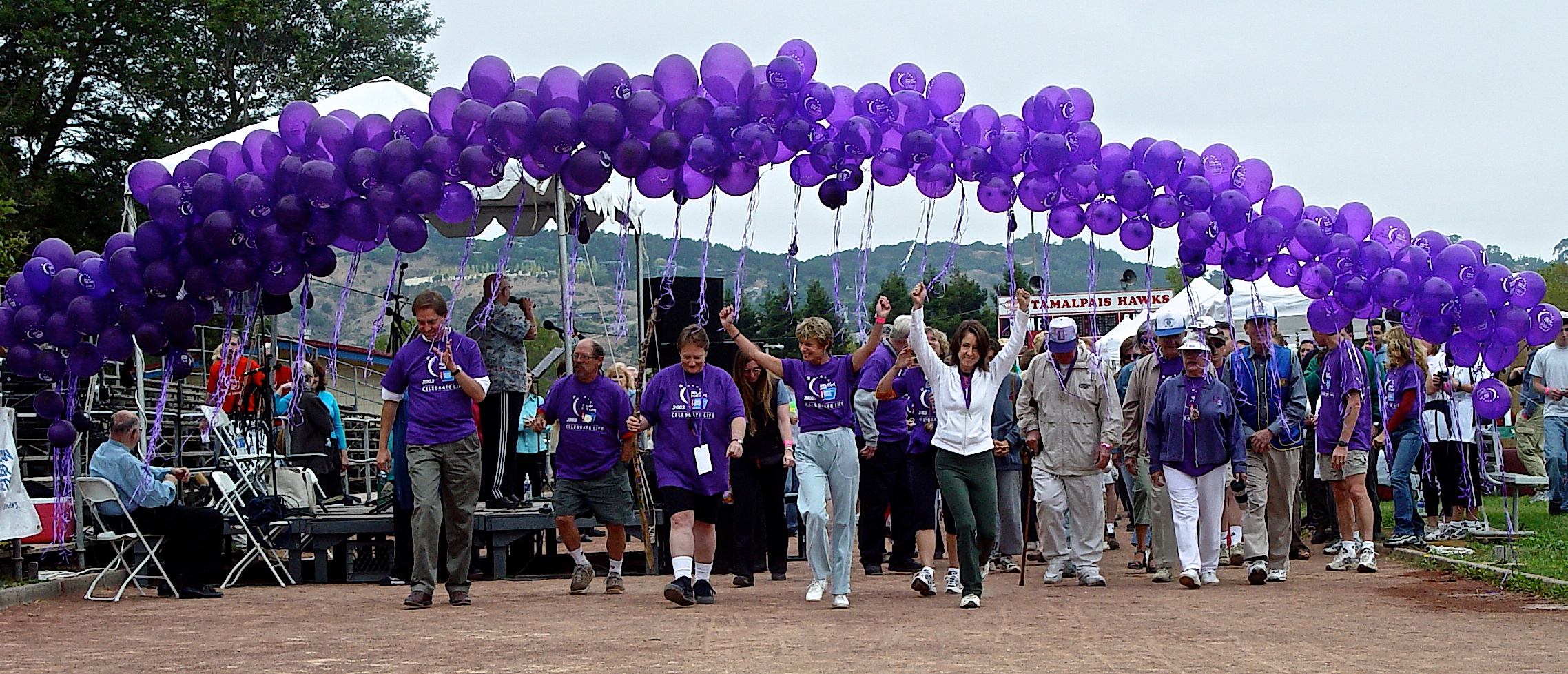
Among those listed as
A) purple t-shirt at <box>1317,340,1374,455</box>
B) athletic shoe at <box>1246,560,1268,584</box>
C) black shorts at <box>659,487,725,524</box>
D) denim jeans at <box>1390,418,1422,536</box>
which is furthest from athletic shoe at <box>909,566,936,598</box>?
denim jeans at <box>1390,418,1422,536</box>

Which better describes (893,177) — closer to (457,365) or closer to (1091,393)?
(1091,393)

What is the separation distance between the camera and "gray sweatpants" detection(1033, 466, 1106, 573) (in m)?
9.90

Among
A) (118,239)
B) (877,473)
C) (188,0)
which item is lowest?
(877,473)

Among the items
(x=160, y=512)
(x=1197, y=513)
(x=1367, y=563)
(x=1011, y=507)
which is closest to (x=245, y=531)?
(x=160, y=512)

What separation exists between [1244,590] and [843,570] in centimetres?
256

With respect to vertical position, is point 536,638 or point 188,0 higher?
point 188,0

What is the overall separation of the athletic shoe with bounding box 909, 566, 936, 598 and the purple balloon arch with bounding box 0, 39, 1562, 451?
2.21 m

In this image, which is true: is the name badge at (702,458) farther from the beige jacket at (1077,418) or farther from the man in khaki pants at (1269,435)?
the man in khaki pants at (1269,435)

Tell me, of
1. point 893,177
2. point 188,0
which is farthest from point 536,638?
point 188,0

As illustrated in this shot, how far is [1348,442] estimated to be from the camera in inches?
394

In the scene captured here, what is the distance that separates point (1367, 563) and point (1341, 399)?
1128 millimetres

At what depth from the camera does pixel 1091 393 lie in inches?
392

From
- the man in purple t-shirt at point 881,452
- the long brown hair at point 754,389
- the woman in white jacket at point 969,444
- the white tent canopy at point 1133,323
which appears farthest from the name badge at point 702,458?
the white tent canopy at point 1133,323

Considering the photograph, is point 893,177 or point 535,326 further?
point 535,326
